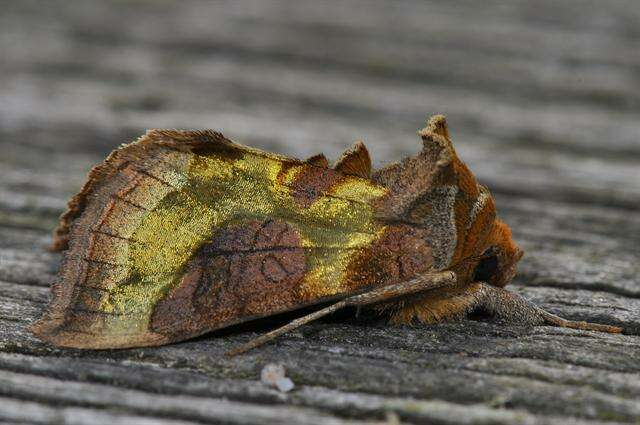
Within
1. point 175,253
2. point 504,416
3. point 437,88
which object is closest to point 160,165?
point 175,253

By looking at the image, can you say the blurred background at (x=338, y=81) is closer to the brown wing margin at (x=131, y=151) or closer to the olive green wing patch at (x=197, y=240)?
the brown wing margin at (x=131, y=151)

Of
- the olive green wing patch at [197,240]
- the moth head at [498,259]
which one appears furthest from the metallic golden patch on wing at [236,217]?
the moth head at [498,259]

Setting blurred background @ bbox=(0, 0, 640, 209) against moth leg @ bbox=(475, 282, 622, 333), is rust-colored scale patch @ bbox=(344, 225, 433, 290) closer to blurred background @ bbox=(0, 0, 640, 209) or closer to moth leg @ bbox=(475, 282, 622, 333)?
moth leg @ bbox=(475, 282, 622, 333)

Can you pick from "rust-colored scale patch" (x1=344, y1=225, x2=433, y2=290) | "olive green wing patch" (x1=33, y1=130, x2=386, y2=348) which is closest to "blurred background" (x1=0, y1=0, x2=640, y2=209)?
"olive green wing patch" (x1=33, y1=130, x2=386, y2=348)

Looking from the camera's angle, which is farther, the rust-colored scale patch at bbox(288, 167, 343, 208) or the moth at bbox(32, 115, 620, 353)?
the rust-colored scale patch at bbox(288, 167, 343, 208)

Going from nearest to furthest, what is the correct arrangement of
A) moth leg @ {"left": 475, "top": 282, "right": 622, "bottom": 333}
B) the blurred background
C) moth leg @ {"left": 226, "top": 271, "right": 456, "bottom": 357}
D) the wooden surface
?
the wooden surface
moth leg @ {"left": 226, "top": 271, "right": 456, "bottom": 357}
moth leg @ {"left": 475, "top": 282, "right": 622, "bottom": 333}
the blurred background

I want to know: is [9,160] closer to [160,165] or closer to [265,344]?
[160,165]
